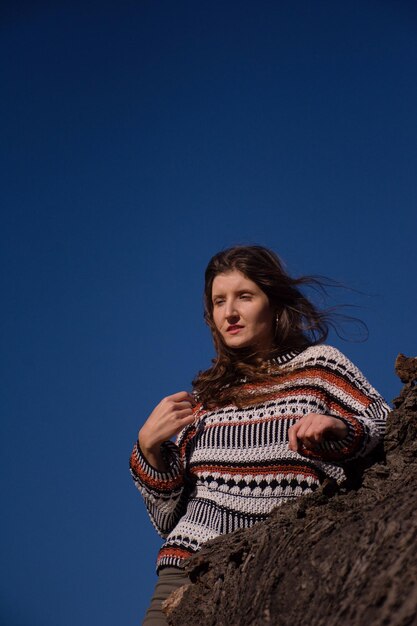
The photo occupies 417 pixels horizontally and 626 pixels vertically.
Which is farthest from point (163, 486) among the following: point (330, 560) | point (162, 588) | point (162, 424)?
point (330, 560)

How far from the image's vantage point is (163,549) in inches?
109

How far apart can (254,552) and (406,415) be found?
0.61 meters

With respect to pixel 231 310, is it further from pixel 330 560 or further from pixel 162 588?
pixel 330 560

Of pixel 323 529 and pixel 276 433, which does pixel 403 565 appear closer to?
pixel 323 529

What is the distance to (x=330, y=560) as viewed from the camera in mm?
1374

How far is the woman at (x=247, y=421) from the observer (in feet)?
8.85

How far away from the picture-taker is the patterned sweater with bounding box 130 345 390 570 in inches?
107

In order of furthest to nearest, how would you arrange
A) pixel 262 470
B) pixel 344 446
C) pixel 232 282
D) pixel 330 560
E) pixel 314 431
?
pixel 232 282 → pixel 262 470 → pixel 344 446 → pixel 314 431 → pixel 330 560

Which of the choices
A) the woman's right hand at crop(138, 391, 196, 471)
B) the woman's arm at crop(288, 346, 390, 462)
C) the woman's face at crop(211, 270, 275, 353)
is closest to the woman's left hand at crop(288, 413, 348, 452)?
the woman's arm at crop(288, 346, 390, 462)

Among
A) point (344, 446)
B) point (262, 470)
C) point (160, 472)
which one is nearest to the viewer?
point (344, 446)

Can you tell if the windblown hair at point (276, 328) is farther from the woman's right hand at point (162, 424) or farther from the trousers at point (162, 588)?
the trousers at point (162, 588)

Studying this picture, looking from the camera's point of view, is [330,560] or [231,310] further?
[231,310]

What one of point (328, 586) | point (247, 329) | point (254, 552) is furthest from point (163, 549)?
point (328, 586)

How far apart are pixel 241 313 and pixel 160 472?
0.82 metres
